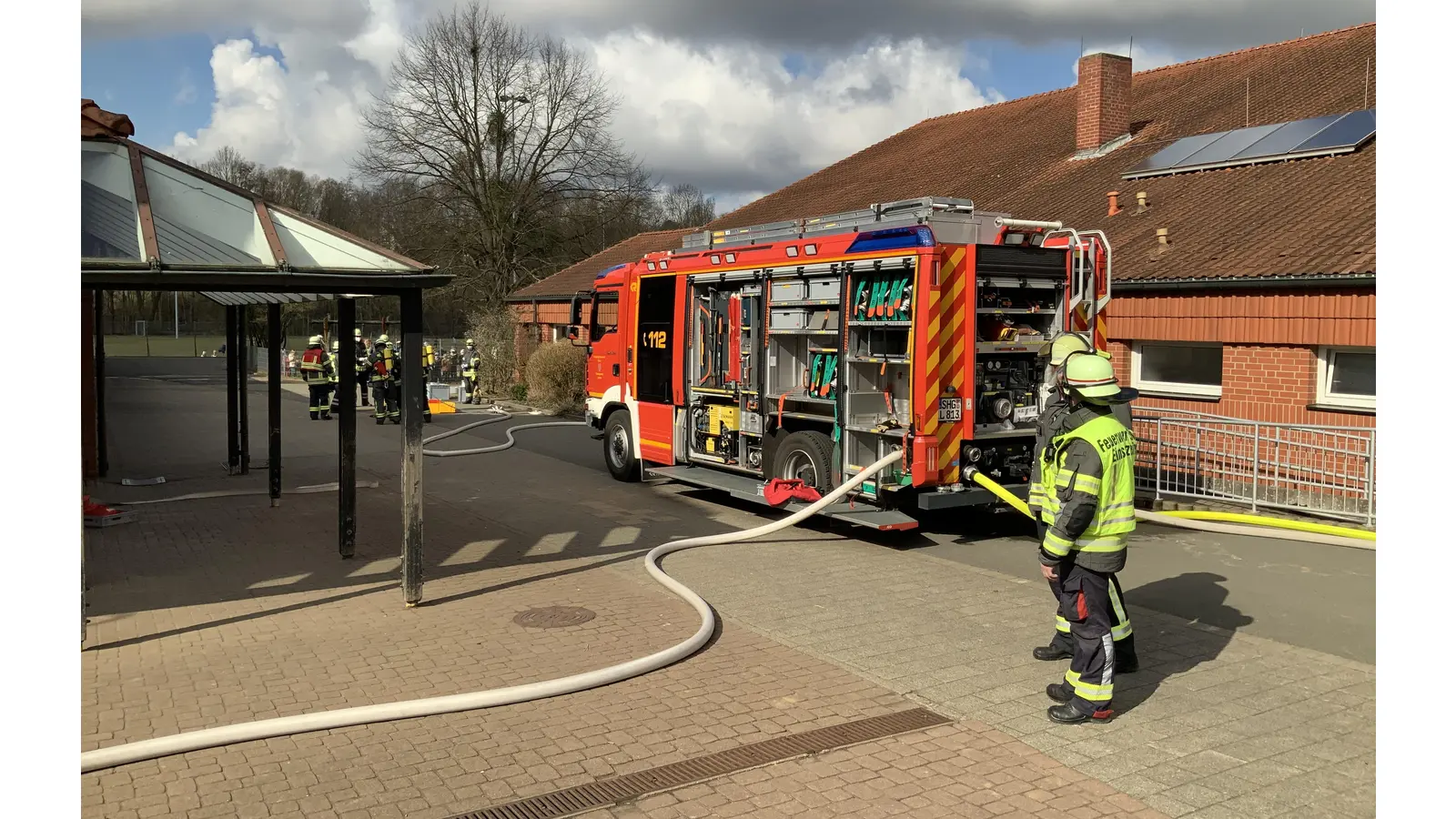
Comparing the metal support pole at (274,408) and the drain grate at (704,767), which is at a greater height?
the metal support pole at (274,408)

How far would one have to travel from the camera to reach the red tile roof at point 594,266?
31297 mm

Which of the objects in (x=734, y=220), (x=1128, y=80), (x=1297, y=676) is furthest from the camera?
(x=734, y=220)

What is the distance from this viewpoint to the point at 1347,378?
11594 mm

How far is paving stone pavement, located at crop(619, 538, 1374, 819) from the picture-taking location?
4.64 m

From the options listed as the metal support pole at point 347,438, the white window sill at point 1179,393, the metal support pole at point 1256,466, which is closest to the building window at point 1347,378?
the metal support pole at point 1256,466

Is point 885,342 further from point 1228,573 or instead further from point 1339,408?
point 1339,408

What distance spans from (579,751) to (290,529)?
6.29 meters

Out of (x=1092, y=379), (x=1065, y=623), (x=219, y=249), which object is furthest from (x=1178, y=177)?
(x=219, y=249)

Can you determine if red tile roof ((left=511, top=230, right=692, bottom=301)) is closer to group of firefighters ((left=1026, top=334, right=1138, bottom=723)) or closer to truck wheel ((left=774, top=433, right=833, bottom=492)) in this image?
truck wheel ((left=774, top=433, right=833, bottom=492))

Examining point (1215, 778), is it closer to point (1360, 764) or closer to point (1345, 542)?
point (1360, 764)

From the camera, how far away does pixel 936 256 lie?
909 cm

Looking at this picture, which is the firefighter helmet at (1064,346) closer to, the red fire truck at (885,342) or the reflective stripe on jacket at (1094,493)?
the red fire truck at (885,342)

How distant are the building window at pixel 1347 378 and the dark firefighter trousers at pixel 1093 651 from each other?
25.3ft

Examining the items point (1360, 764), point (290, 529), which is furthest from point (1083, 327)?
point (290, 529)
